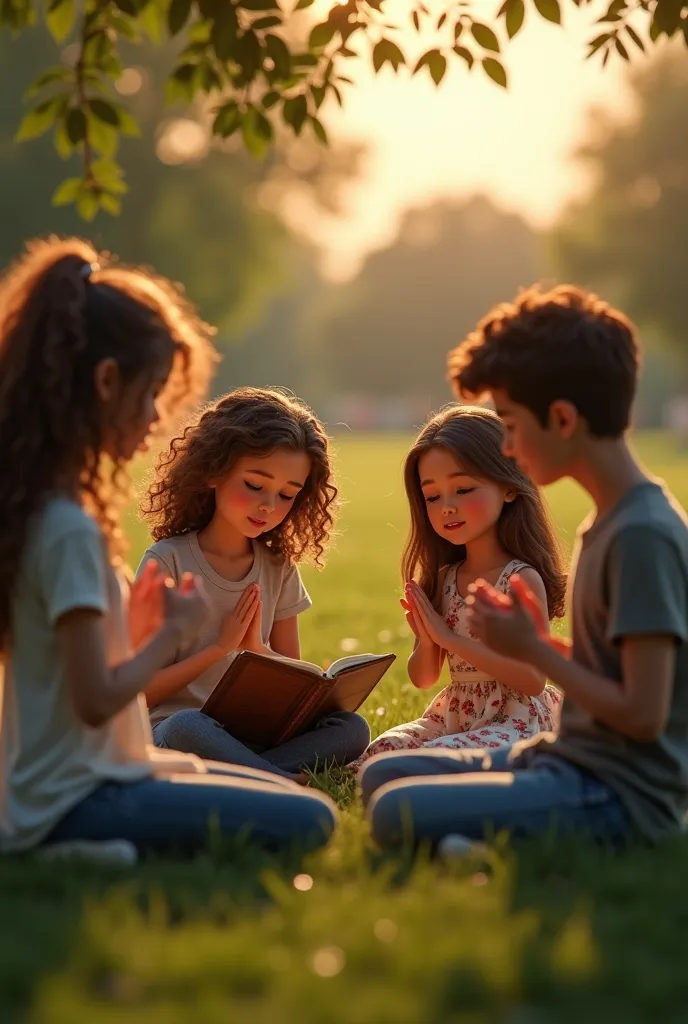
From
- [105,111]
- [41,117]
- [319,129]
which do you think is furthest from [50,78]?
[319,129]

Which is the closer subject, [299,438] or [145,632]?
[145,632]

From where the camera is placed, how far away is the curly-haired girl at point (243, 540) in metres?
5.16

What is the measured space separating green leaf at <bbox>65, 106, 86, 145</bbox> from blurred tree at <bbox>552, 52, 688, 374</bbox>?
3746 centimetres

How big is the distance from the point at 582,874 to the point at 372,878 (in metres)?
0.50

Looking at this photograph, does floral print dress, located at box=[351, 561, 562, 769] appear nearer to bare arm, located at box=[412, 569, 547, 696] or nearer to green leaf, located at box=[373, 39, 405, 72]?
bare arm, located at box=[412, 569, 547, 696]

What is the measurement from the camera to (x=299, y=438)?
5.42 m

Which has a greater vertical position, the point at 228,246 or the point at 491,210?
the point at 491,210

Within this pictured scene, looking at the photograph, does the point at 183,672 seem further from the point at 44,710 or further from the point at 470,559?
the point at 44,710

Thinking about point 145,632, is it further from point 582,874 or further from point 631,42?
point 631,42

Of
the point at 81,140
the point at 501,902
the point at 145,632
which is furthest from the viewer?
the point at 81,140

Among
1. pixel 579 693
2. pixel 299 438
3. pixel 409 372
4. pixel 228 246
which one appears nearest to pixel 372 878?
pixel 579 693

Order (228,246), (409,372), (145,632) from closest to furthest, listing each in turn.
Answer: (145,632) → (228,246) → (409,372)

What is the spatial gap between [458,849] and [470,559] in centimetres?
198

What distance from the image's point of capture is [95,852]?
3574mm
